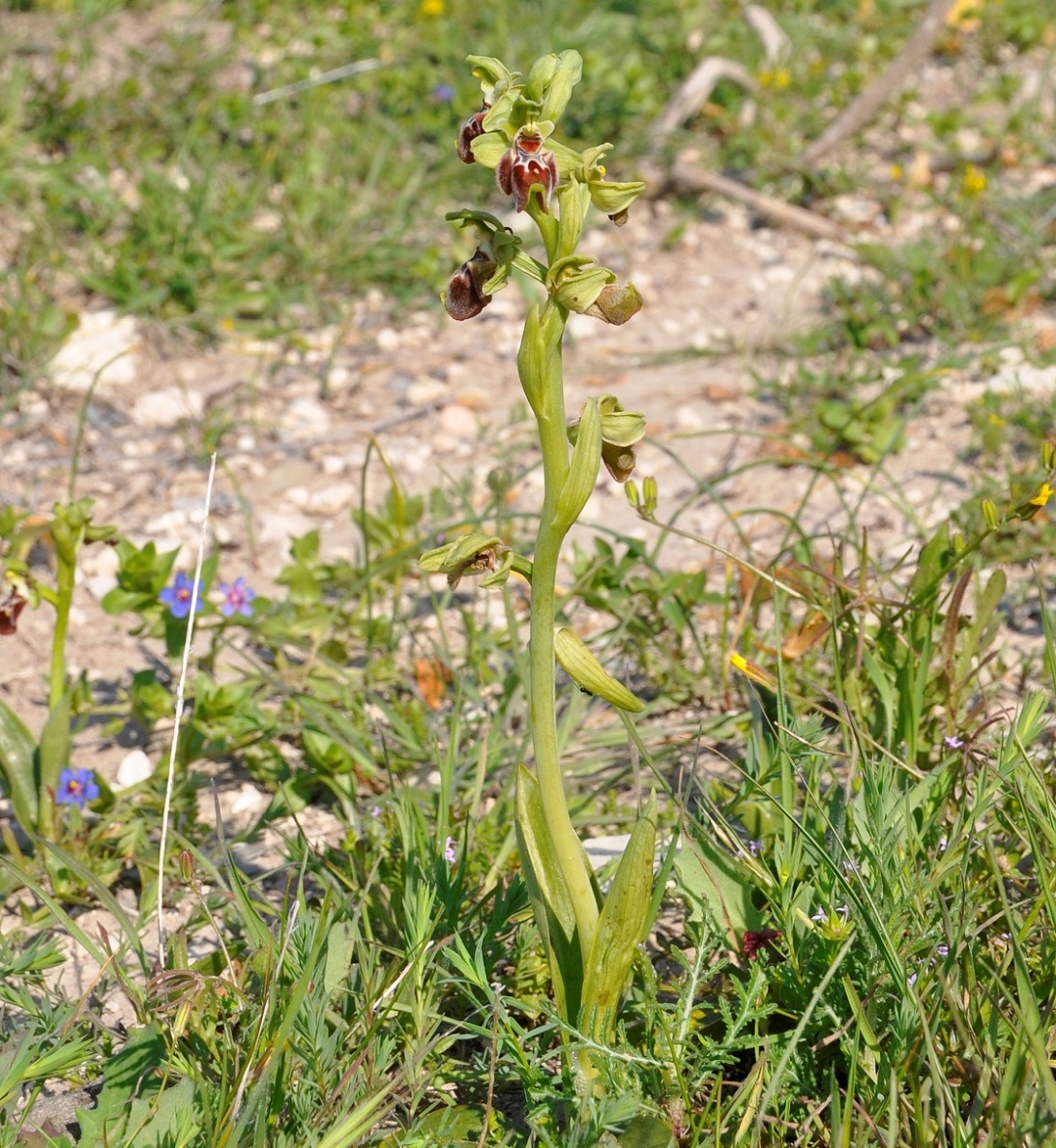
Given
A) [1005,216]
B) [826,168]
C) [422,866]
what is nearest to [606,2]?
[826,168]

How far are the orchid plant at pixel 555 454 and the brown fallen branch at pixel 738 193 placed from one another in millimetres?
3175

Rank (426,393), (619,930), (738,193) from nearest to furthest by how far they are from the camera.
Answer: (619,930) < (426,393) < (738,193)

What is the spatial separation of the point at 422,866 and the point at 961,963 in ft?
2.42

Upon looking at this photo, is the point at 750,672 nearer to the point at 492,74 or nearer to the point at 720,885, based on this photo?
the point at 720,885

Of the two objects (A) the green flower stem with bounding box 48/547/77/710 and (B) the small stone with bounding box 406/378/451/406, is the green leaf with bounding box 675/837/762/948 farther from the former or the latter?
(B) the small stone with bounding box 406/378/451/406

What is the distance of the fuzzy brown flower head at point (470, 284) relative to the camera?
4.56 ft

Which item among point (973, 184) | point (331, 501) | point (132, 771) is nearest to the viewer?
point (132, 771)

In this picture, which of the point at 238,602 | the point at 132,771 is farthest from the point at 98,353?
the point at 132,771

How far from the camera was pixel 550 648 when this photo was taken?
146 cm

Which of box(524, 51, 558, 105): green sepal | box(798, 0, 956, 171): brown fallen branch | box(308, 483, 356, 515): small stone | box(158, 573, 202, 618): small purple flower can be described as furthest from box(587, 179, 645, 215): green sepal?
box(798, 0, 956, 171): brown fallen branch

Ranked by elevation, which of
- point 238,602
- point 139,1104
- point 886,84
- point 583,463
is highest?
point 886,84

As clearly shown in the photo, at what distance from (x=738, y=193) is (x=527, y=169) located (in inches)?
135

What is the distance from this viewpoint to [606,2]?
514 cm

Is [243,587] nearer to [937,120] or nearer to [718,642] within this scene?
[718,642]
